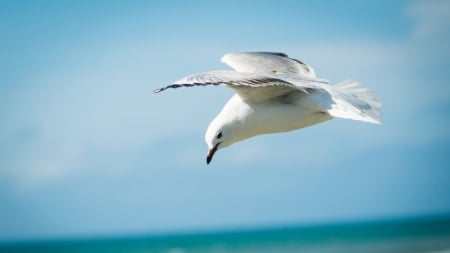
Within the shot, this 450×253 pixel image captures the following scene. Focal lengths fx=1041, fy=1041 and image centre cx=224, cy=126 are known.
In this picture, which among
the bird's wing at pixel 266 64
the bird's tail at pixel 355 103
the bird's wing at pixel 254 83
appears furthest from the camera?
the bird's wing at pixel 266 64

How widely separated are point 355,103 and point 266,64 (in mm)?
614

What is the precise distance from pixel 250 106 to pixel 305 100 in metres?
0.22

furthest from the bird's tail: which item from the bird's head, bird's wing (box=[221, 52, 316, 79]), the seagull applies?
the bird's head

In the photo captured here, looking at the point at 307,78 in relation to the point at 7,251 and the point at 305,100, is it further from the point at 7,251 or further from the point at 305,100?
the point at 7,251

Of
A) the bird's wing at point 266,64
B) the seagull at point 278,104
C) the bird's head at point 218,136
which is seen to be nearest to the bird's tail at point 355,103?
the seagull at point 278,104

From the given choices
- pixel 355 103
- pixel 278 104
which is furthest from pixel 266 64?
pixel 355 103

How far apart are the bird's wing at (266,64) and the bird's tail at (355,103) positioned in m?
0.19

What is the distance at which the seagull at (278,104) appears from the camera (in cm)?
324

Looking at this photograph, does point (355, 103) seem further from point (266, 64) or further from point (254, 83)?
point (266, 64)

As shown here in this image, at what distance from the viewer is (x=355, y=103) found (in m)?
3.35

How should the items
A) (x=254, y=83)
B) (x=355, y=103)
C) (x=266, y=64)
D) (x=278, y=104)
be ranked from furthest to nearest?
(x=266, y=64) < (x=278, y=104) < (x=355, y=103) < (x=254, y=83)

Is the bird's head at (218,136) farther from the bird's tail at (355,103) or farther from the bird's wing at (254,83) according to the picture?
the bird's tail at (355,103)

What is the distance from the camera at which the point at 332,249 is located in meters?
19.4

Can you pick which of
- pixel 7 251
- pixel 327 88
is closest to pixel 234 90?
pixel 327 88
